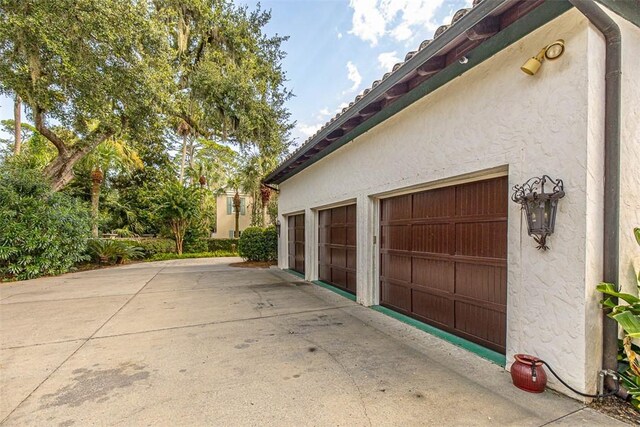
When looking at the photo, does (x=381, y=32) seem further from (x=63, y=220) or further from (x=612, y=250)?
(x=63, y=220)

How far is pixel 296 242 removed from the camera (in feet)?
31.8

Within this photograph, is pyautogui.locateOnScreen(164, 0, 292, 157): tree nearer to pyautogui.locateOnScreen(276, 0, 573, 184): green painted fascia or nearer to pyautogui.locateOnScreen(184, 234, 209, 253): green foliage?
pyautogui.locateOnScreen(184, 234, 209, 253): green foliage

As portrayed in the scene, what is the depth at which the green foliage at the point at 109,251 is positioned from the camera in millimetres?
12039

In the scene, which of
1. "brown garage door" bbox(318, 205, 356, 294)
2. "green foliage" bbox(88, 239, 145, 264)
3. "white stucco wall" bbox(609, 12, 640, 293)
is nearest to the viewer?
"white stucco wall" bbox(609, 12, 640, 293)

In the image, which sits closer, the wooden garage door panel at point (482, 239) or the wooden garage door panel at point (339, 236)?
the wooden garage door panel at point (482, 239)

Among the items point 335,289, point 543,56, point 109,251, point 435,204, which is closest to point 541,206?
point 543,56

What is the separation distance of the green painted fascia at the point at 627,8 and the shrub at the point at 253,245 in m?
11.7

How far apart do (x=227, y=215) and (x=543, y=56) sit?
25.9 m

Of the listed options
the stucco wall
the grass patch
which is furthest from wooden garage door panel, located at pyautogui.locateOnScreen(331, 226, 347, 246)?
the grass patch

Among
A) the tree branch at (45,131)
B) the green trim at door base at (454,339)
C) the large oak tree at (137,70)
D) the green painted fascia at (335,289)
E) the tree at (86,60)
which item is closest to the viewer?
the green trim at door base at (454,339)

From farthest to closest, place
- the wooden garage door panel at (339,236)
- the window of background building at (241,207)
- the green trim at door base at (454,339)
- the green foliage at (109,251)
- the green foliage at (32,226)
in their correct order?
the window of background building at (241,207) → the green foliage at (109,251) → the green foliage at (32,226) → the wooden garage door panel at (339,236) → the green trim at door base at (454,339)

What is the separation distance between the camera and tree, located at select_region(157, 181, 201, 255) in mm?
15820

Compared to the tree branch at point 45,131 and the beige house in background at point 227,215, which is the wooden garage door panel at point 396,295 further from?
the beige house in background at point 227,215

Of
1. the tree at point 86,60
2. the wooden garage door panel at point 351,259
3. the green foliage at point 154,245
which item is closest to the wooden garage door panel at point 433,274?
the wooden garage door panel at point 351,259
